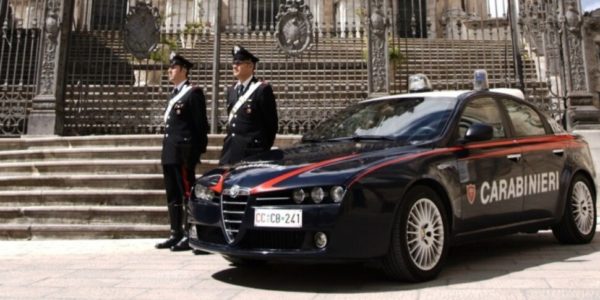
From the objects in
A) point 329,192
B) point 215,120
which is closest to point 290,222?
point 329,192

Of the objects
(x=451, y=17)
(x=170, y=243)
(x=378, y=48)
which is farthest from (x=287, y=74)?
(x=451, y=17)

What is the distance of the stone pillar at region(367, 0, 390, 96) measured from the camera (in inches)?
378

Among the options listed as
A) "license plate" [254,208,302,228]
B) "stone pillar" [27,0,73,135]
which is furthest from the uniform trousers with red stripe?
"stone pillar" [27,0,73,135]

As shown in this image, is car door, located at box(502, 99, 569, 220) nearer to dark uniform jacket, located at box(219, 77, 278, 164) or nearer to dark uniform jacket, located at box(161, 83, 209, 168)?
dark uniform jacket, located at box(219, 77, 278, 164)

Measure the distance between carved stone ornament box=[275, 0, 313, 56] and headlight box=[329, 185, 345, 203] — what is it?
7.03m

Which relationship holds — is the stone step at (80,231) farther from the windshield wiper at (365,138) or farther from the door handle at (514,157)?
the door handle at (514,157)

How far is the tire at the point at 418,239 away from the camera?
12.0 feet

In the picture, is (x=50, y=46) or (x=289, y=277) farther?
(x=50, y=46)

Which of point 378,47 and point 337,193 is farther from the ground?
point 378,47

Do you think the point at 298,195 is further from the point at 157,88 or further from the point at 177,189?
the point at 157,88

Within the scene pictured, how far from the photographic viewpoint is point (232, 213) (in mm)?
3814

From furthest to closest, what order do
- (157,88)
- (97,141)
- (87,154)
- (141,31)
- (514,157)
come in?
(157,88) → (141,31) → (97,141) → (87,154) → (514,157)

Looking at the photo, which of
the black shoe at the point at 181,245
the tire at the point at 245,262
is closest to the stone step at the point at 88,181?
the black shoe at the point at 181,245

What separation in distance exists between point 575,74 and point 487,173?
253 inches
